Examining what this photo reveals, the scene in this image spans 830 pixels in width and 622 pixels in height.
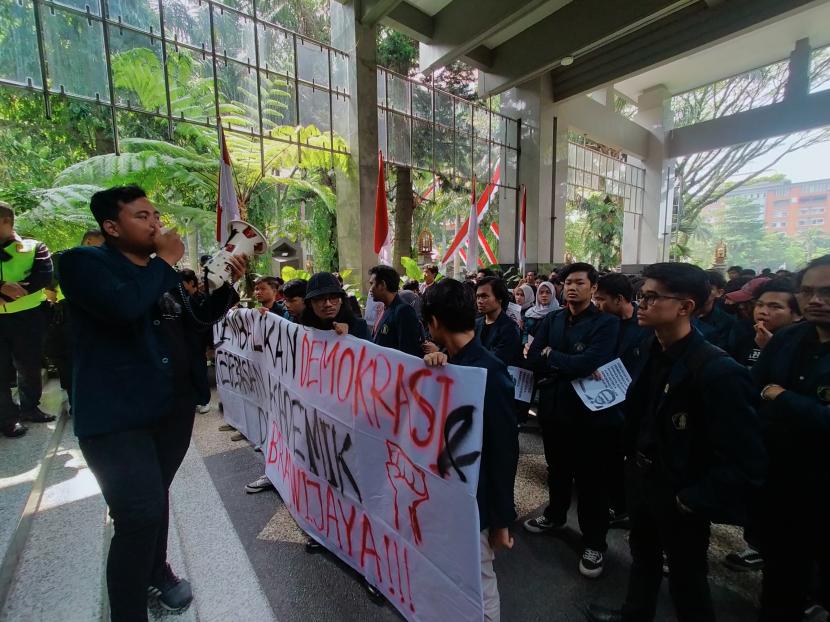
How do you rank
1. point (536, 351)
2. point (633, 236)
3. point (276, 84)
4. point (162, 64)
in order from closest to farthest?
point (536, 351) → point (162, 64) → point (276, 84) → point (633, 236)

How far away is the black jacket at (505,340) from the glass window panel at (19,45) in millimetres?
6755

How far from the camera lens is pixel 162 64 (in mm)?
6336

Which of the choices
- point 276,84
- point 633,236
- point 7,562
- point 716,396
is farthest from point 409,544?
point 633,236

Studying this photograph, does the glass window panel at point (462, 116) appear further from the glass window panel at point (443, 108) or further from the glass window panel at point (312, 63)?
the glass window panel at point (312, 63)

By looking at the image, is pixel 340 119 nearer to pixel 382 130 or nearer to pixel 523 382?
pixel 382 130

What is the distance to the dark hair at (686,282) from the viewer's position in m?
1.66

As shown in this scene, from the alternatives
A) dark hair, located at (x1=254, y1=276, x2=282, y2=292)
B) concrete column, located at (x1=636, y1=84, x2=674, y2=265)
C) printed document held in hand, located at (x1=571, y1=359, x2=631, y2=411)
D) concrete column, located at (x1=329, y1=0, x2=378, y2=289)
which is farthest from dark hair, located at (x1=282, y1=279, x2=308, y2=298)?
concrete column, located at (x1=636, y1=84, x2=674, y2=265)

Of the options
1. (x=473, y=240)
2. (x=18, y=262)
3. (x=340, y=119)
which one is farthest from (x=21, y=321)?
(x=473, y=240)

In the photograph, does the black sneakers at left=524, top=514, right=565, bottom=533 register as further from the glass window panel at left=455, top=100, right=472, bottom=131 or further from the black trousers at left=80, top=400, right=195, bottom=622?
the glass window panel at left=455, top=100, right=472, bottom=131

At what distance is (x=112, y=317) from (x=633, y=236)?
21.9 metres

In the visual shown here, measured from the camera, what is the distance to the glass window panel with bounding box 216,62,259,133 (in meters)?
7.16

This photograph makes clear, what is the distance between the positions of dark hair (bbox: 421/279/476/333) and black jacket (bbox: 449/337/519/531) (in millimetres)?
219

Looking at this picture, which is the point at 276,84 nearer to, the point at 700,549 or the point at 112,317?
the point at 112,317

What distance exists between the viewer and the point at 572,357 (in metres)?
2.53
